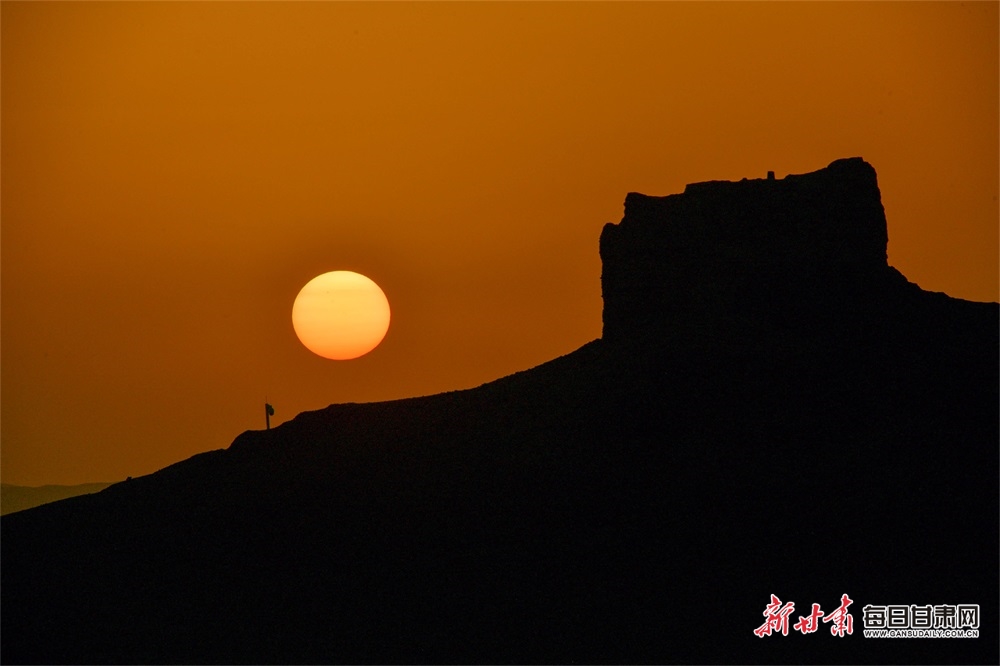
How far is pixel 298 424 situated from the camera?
2202 inches

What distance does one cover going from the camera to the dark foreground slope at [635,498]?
41.2 meters

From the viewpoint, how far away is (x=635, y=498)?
4597 cm

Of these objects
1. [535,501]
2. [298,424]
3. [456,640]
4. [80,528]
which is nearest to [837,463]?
[535,501]

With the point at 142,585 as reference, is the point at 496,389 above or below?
above

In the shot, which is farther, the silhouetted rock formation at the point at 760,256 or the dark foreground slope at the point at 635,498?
the silhouetted rock formation at the point at 760,256

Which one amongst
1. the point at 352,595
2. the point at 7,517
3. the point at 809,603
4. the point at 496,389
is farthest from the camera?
the point at 496,389

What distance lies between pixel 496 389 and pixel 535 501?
9.69 metres

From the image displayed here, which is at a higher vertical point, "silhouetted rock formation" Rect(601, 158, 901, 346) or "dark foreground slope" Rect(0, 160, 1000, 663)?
"silhouetted rock formation" Rect(601, 158, 901, 346)

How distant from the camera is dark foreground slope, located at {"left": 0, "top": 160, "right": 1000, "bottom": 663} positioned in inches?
1624

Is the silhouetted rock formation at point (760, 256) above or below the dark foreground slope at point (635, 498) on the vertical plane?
above

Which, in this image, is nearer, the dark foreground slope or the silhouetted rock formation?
the dark foreground slope

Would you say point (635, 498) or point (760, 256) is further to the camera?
point (760, 256)

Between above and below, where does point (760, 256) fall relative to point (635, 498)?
above

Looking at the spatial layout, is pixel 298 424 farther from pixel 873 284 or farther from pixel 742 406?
pixel 873 284
